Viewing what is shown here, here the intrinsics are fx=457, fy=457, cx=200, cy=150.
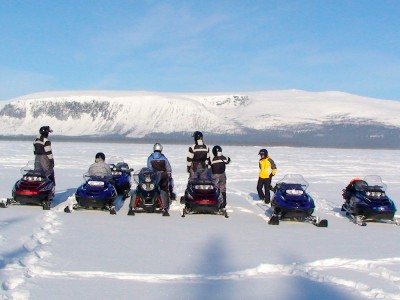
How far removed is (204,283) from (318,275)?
58.4 inches

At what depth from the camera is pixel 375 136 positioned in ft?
543

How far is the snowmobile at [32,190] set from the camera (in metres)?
10.1

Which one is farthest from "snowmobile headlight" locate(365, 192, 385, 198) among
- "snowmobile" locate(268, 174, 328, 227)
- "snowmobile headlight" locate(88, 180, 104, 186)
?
"snowmobile headlight" locate(88, 180, 104, 186)

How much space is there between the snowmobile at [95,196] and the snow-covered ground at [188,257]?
0.69 feet

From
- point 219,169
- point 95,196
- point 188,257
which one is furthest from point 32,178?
point 188,257

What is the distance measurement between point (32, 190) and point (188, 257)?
5.21m

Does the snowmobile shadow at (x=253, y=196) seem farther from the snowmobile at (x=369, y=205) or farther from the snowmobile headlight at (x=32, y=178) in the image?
the snowmobile headlight at (x=32, y=178)

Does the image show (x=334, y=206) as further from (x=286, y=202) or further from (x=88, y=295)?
(x=88, y=295)

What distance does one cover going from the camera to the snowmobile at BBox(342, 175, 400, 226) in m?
9.57

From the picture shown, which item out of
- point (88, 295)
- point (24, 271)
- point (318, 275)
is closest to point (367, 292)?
point (318, 275)

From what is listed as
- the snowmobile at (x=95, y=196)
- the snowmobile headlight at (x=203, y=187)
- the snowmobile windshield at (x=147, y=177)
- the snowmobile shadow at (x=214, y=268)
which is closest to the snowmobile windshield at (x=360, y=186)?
the snowmobile headlight at (x=203, y=187)

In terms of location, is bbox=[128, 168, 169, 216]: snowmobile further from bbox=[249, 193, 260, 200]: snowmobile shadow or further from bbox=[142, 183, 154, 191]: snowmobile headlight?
bbox=[249, 193, 260, 200]: snowmobile shadow

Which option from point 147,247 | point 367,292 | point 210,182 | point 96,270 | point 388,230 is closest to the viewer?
point 367,292

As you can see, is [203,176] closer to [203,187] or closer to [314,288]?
[203,187]
